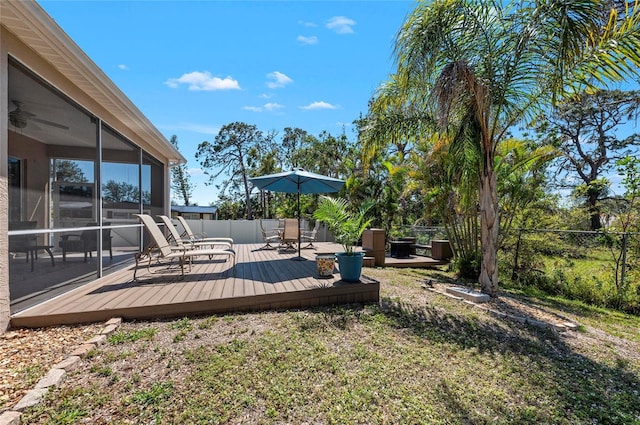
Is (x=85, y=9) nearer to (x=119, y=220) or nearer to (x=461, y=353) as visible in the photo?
(x=119, y=220)

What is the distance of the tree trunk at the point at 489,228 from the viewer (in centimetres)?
582

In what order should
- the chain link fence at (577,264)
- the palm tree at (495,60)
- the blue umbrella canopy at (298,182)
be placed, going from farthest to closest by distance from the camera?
the blue umbrella canopy at (298,182)
the chain link fence at (577,264)
the palm tree at (495,60)

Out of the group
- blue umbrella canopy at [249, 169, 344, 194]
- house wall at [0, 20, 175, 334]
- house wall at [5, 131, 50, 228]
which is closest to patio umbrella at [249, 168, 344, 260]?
blue umbrella canopy at [249, 169, 344, 194]

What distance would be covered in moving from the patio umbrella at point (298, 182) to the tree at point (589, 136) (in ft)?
43.9

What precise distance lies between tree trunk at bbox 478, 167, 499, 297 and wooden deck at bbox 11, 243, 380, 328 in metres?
2.63

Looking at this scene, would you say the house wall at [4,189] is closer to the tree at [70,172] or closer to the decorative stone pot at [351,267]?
the tree at [70,172]

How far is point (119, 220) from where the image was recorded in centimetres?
616

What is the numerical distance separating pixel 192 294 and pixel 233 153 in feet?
88.9

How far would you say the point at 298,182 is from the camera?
25.2ft

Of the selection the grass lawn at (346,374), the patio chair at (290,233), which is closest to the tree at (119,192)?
the grass lawn at (346,374)

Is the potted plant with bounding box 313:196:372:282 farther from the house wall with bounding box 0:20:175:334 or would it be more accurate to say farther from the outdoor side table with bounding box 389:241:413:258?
the outdoor side table with bounding box 389:241:413:258

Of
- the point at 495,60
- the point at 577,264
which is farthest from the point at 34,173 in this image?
the point at 577,264

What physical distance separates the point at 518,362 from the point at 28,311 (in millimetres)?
5751

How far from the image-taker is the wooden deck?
3.62 meters
